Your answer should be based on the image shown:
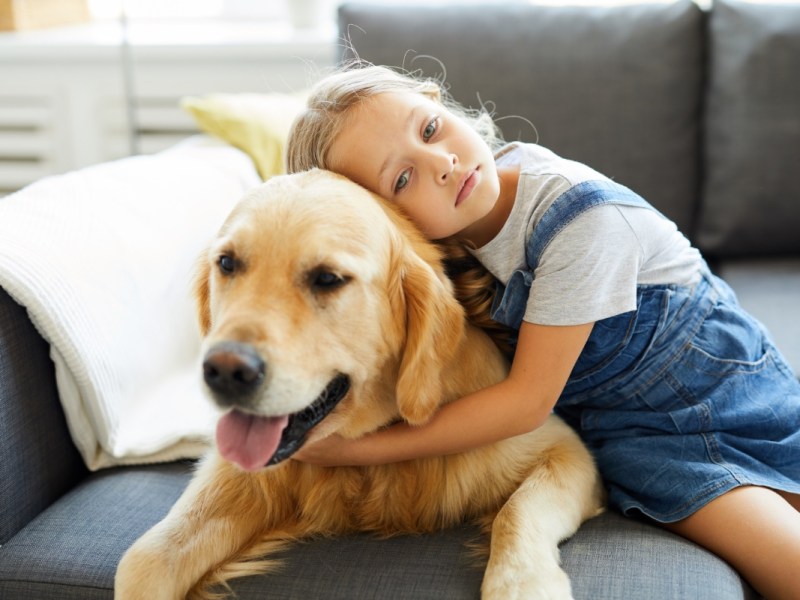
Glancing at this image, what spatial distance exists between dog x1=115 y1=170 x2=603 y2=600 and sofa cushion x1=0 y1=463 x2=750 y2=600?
1.6 inches

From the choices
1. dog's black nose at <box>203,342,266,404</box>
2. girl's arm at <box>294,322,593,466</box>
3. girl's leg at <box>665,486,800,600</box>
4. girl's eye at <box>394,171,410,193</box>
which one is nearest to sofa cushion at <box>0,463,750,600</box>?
girl's leg at <box>665,486,800,600</box>

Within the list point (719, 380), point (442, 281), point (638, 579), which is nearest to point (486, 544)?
point (638, 579)

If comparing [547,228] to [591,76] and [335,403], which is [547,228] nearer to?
[335,403]

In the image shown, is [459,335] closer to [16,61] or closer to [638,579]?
[638,579]

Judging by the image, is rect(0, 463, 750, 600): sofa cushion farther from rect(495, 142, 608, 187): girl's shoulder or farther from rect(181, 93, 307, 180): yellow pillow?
rect(181, 93, 307, 180): yellow pillow

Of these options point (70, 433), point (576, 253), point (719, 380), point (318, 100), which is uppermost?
point (318, 100)

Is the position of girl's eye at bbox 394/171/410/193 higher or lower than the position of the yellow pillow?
higher

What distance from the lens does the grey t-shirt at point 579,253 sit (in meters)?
1.38

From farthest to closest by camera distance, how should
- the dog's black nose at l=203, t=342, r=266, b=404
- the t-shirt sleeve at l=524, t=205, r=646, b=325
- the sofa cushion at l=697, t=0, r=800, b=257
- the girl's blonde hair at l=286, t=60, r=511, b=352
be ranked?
the sofa cushion at l=697, t=0, r=800, b=257 → the girl's blonde hair at l=286, t=60, r=511, b=352 → the t-shirt sleeve at l=524, t=205, r=646, b=325 → the dog's black nose at l=203, t=342, r=266, b=404

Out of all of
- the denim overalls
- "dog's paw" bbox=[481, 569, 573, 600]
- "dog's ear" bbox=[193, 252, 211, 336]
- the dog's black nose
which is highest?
the dog's black nose

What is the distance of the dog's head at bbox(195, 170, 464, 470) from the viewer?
119cm

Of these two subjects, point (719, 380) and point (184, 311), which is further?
point (184, 311)

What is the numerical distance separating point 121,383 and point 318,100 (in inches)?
25.6

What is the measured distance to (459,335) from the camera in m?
1.39
